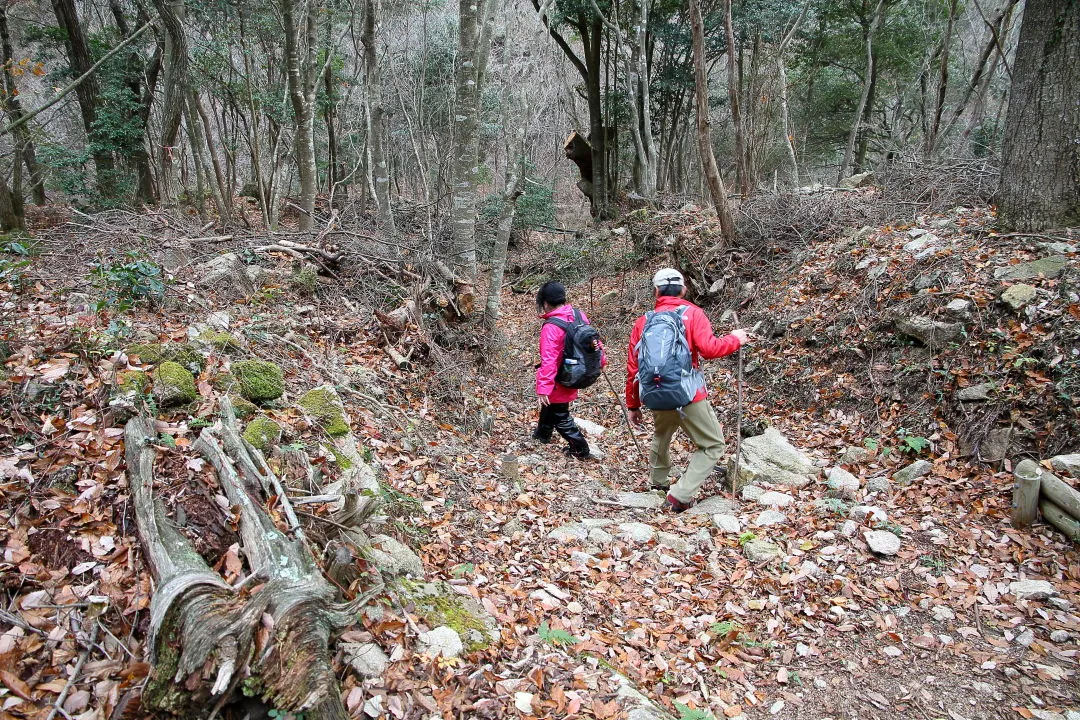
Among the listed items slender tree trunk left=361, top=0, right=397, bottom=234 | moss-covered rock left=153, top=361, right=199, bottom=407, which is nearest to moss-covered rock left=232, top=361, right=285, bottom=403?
moss-covered rock left=153, top=361, right=199, bottom=407

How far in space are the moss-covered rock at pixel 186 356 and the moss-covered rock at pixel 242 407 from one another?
16.5 inches

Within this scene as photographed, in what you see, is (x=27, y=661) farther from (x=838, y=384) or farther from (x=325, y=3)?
(x=325, y=3)

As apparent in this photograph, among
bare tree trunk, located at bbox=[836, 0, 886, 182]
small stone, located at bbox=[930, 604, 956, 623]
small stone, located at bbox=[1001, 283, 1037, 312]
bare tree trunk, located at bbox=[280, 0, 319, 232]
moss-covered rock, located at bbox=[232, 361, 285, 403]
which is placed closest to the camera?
small stone, located at bbox=[930, 604, 956, 623]

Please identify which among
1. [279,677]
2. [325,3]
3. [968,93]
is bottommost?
[279,677]

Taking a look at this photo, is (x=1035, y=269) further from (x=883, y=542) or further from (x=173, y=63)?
(x=173, y=63)

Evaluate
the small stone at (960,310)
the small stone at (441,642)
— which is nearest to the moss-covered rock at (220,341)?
the small stone at (441,642)

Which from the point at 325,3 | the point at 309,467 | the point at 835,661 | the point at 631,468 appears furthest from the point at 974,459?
the point at 325,3

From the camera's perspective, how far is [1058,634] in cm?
331

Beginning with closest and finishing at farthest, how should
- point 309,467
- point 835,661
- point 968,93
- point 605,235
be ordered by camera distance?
point 835,661, point 309,467, point 968,93, point 605,235

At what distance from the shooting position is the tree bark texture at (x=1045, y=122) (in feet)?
19.3

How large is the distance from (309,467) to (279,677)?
5.16ft

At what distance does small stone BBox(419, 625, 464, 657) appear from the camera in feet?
9.59

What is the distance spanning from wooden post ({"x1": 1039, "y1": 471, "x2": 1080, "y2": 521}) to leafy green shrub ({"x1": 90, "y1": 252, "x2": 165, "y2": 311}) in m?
7.52

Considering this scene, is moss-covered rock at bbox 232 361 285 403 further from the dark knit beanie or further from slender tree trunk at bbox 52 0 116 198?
slender tree trunk at bbox 52 0 116 198
